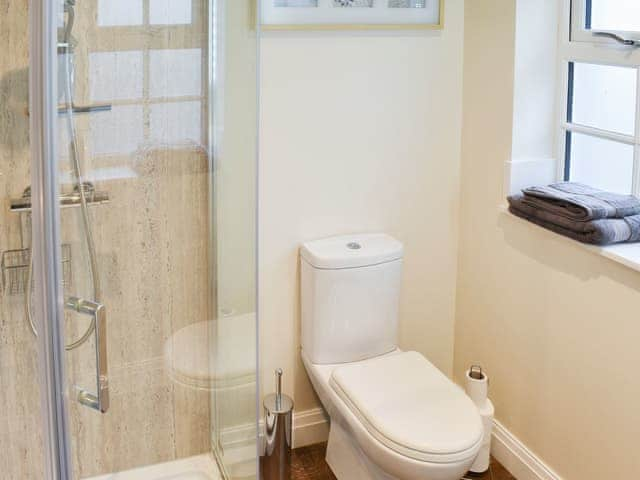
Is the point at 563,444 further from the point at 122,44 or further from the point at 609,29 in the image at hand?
the point at 122,44

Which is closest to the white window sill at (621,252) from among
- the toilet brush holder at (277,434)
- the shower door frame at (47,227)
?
the toilet brush holder at (277,434)

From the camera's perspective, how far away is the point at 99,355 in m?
1.71

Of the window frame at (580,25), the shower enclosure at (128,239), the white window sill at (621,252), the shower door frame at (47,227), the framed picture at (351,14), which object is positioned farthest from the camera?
the framed picture at (351,14)

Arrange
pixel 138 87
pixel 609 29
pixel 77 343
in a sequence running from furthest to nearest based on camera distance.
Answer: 1. pixel 609 29
2. pixel 138 87
3. pixel 77 343

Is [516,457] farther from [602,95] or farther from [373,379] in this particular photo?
[602,95]

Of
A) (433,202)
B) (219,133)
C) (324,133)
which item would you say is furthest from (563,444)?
(219,133)

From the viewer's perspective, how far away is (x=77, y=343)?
164 cm

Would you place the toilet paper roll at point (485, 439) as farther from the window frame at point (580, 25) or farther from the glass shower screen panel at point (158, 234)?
the window frame at point (580, 25)

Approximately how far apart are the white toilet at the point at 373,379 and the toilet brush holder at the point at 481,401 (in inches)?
7.7

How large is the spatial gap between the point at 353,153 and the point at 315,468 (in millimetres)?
1082

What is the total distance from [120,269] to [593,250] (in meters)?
1.33

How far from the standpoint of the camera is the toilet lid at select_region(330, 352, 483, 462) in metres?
2.33

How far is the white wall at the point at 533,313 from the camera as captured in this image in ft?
7.93

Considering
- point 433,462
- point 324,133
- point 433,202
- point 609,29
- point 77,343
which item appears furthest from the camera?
point 433,202
